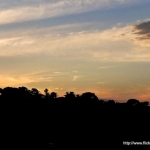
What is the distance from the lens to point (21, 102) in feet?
238

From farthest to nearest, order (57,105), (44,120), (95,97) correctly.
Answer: (95,97), (57,105), (44,120)

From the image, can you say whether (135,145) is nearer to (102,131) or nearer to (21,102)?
(102,131)

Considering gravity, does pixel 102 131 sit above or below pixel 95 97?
below

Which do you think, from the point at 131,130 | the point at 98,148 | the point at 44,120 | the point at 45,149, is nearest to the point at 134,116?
the point at 131,130

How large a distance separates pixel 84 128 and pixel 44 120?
8467 mm

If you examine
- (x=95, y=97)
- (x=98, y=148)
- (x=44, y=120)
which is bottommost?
(x=98, y=148)

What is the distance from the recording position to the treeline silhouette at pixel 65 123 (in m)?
53.2

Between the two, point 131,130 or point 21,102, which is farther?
point 21,102

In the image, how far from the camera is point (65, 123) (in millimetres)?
64312

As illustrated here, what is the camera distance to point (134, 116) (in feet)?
243

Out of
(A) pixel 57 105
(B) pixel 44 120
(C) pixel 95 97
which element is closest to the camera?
(B) pixel 44 120

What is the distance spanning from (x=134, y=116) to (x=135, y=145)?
1003 inches

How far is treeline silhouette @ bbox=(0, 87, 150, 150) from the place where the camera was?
53219 mm

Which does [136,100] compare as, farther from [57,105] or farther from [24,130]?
[24,130]
